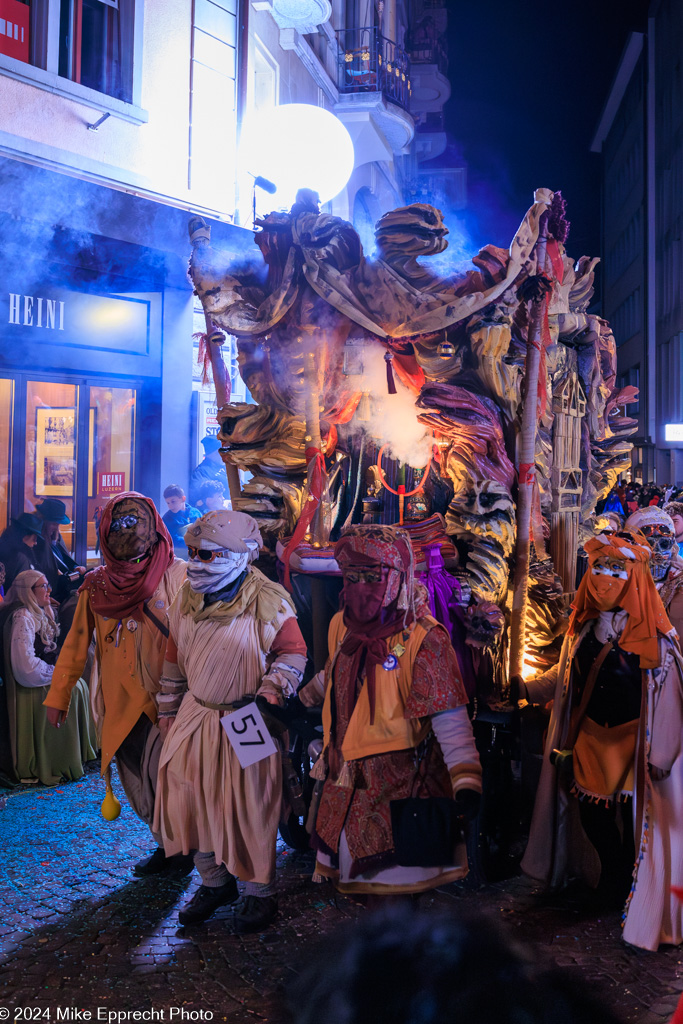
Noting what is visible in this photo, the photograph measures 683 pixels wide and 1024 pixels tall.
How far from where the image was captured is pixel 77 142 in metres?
8.56

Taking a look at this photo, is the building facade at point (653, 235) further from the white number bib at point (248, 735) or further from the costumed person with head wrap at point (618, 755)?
the white number bib at point (248, 735)

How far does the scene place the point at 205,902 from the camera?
3900mm

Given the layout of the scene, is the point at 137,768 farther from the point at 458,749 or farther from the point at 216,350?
the point at 216,350

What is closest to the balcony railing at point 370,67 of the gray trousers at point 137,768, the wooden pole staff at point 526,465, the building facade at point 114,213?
the building facade at point 114,213

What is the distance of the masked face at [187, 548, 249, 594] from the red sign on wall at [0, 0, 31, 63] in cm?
668

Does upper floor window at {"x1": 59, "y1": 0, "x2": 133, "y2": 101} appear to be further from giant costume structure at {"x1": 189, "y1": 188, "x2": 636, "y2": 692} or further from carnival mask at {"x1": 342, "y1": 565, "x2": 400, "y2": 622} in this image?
carnival mask at {"x1": 342, "y1": 565, "x2": 400, "y2": 622}

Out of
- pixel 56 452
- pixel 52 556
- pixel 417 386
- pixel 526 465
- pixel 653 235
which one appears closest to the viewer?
pixel 526 465

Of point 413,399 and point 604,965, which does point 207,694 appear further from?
point 413,399

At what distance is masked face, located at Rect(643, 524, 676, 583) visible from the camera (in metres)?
4.34

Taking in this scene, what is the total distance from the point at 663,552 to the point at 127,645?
2.84 m

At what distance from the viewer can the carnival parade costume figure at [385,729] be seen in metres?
3.06

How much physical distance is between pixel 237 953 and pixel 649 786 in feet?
6.44

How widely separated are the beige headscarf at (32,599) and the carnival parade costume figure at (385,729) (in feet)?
11.4

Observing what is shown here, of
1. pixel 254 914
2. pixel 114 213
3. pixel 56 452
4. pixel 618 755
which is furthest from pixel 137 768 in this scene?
pixel 114 213
